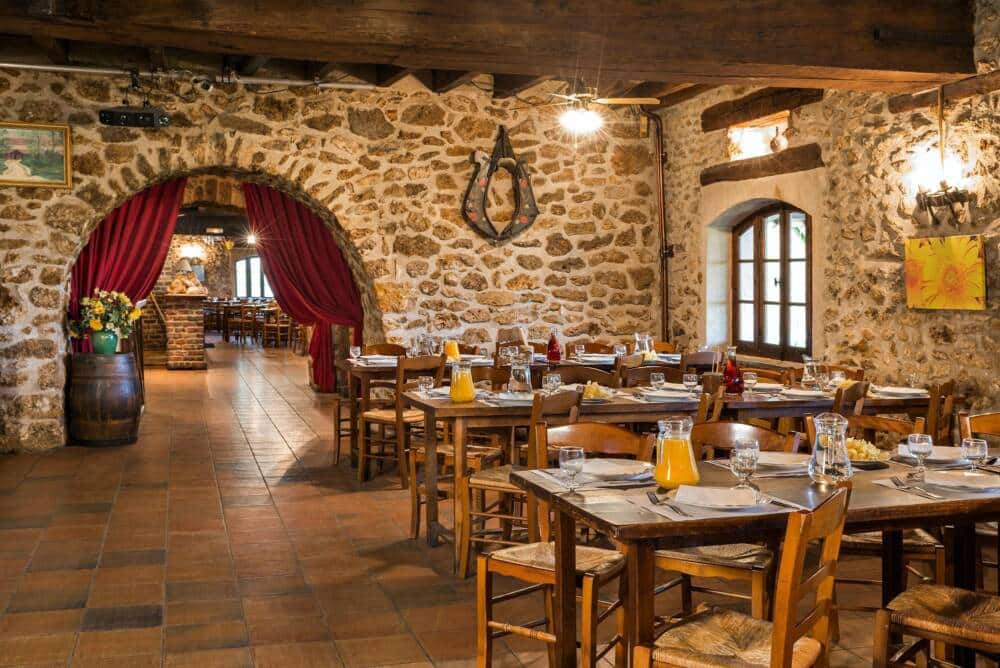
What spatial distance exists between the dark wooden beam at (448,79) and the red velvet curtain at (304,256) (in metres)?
1.61

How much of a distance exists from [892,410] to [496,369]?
1.90 meters

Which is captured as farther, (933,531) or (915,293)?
(915,293)

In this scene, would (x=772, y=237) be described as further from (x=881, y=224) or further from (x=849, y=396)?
(x=849, y=396)

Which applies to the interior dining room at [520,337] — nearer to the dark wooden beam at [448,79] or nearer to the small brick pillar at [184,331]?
the dark wooden beam at [448,79]

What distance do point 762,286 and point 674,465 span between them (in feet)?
16.5

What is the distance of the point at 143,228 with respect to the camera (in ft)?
25.5

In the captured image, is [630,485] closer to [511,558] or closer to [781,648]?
[511,558]

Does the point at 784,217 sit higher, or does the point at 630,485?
the point at 784,217

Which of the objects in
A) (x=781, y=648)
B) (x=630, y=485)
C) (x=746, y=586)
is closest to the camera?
(x=781, y=648)

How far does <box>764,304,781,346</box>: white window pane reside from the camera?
715 cm

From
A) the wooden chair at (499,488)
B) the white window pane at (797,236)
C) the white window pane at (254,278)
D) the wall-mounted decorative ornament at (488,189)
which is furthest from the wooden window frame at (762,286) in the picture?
the white window pane at (254,278)

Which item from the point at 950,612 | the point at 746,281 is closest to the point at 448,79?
the point at 746,281

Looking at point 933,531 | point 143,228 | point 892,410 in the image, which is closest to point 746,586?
point 933,531

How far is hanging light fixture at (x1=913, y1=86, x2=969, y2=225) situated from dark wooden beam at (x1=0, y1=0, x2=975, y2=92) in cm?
31
